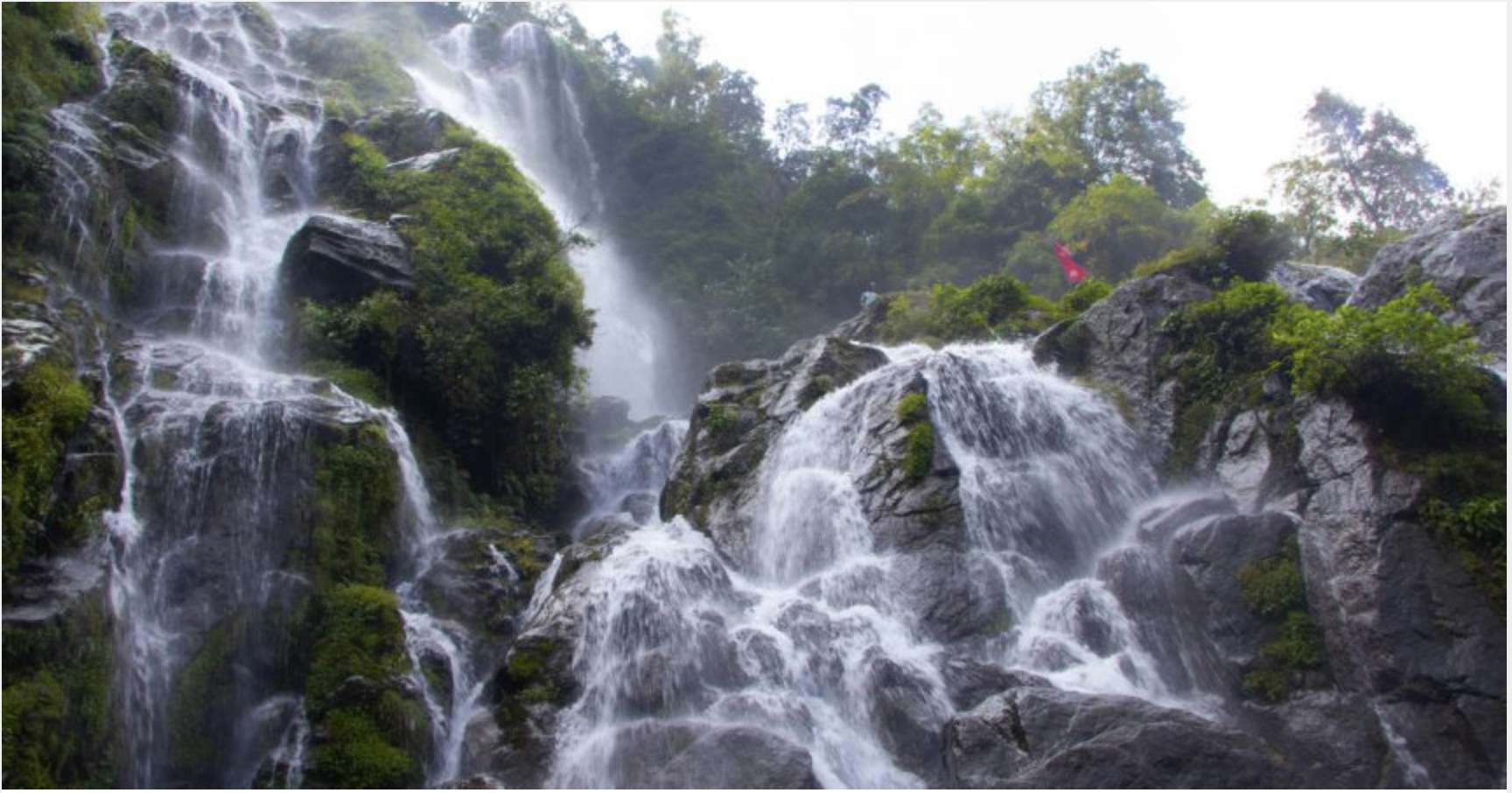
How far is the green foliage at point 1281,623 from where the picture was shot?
33.4 ft

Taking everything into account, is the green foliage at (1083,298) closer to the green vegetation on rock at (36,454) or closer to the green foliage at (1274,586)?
the green foliage at (1274,586)

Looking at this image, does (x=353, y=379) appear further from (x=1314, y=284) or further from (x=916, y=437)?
(x=1314, y=284)

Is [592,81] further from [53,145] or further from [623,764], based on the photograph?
[623,764]

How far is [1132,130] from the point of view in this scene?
33875mm

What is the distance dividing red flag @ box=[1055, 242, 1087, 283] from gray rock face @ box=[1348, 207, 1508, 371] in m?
9.78

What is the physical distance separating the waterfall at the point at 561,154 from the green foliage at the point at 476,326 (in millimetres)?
9566

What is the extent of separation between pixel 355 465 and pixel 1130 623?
33.5 feet

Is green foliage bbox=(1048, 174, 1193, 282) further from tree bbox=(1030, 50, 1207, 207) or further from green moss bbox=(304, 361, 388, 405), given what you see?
green moss bbox=(304, 361, 388, 405)

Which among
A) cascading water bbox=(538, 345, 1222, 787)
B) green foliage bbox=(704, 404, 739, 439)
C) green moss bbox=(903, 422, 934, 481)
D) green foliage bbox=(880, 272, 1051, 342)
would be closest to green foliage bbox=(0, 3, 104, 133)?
green foliage bbox=(704, 404, 739, 439)

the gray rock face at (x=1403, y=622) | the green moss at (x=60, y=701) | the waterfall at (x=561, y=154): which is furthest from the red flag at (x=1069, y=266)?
the green moss at (x=60, y=701)

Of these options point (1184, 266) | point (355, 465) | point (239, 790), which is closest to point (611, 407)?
point (355, 465)

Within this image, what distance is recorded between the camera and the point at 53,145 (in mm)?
14812

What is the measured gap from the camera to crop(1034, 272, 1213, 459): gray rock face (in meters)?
15.2

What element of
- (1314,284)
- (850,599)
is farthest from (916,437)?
(1314,284)
